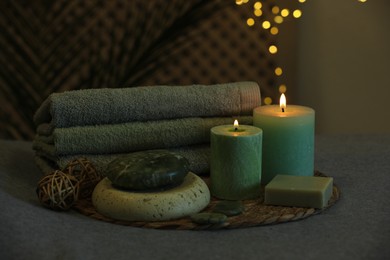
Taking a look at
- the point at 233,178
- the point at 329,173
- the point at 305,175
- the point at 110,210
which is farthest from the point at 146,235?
the point at 329,173

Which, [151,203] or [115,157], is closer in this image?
[151,203]

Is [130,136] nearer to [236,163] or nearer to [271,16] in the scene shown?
[236,163]

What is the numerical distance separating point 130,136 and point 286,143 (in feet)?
0.80

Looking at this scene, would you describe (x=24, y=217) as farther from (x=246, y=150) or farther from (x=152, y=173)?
(x=246, y=150)

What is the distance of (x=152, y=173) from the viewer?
85 centimetres

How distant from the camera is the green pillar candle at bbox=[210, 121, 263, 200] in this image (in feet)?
3.05

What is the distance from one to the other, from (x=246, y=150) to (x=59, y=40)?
0.93 meters

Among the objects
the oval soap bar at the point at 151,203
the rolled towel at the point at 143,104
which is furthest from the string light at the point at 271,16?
the oval soap bar at the point at 151,203

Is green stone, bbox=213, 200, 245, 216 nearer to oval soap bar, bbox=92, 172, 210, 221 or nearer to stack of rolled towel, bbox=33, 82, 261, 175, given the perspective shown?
oval soap bar, bbox=92, 172, 210, 221

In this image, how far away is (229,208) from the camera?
0.87 meters

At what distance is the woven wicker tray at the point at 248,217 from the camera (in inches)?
32.6

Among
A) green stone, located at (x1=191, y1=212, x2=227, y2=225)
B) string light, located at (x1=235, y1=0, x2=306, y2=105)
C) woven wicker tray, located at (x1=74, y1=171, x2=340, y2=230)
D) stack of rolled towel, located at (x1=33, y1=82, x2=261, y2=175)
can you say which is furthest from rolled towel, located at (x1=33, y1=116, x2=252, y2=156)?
string light, located at (x1=235, y1=0, x2=306, y2=105)

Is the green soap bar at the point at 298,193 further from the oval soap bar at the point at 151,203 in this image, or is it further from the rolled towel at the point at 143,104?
the rolled towel at the point at 143,104

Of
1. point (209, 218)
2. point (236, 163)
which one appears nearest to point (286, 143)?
point (236, 163)
